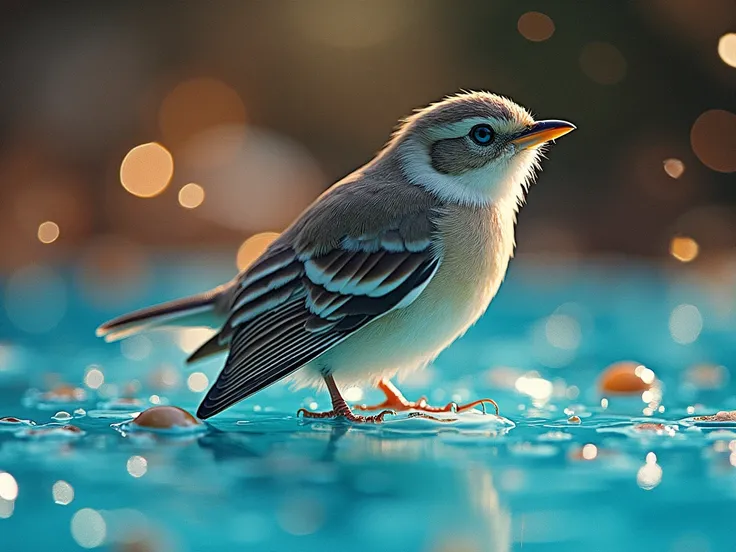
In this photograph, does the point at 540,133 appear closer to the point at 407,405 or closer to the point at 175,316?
the point at 407,405

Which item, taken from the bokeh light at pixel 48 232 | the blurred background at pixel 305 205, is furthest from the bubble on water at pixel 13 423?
the bokeh light at pixel 48 232

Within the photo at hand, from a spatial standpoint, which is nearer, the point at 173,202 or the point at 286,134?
the point at 173,202

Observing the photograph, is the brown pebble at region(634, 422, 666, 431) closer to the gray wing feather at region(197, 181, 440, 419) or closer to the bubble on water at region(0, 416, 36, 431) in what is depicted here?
the gray wing feather at region(197, 181, 440, 419)

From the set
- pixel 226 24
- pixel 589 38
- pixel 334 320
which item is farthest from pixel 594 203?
pixel 334 320

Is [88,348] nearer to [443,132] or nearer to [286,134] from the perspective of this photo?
[443,132]

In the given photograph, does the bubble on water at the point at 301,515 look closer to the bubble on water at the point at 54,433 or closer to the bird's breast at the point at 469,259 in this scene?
the bubble on water at the point at 54,433

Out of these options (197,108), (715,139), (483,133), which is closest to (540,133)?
(483,133)

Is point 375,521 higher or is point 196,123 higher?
point 196,123
